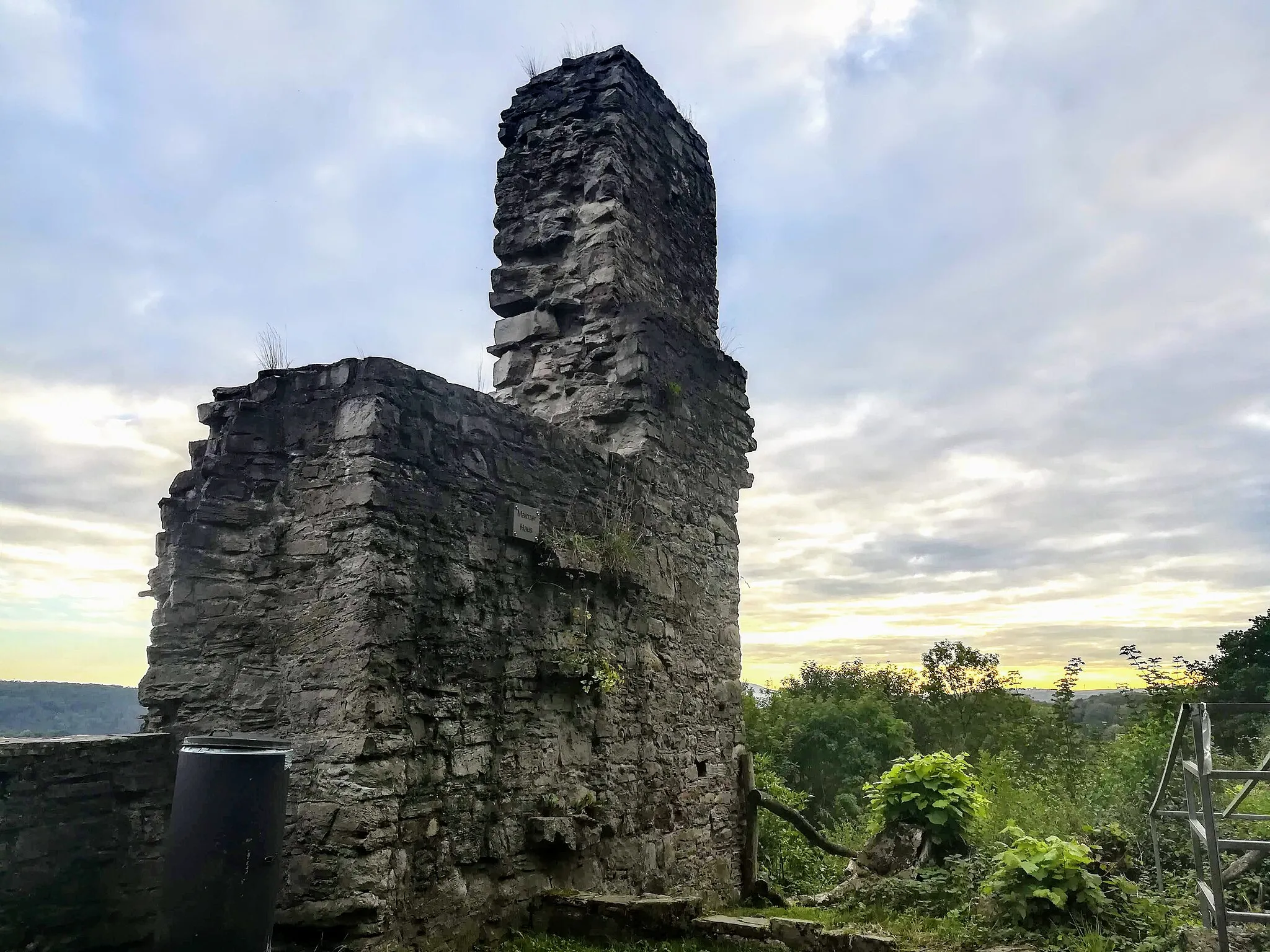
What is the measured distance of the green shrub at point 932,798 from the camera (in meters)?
6.98

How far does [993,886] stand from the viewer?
5.34 metres

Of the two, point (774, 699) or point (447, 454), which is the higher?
point (447, 454)

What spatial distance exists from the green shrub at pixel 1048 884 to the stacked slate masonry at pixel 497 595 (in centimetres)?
246

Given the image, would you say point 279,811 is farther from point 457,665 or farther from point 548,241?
point 548,241

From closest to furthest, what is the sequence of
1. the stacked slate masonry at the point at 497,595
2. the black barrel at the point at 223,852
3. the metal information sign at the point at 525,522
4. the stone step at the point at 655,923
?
the black barrel at the point at 223,852 < the stacked slate masonry at the point at 497,595 < the stone step at the point at 655,923 < the metal information sign at the point at 525,522

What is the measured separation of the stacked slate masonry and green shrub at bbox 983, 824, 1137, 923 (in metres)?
2.46

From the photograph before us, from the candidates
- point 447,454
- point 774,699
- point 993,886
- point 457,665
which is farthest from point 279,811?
point 774,699

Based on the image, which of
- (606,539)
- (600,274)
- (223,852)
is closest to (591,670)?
(606,539)

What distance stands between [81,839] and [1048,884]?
5.18 m

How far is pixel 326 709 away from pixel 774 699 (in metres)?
25.8

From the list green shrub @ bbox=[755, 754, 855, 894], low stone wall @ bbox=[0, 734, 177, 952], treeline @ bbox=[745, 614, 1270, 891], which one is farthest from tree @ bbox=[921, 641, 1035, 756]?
low stone wall @ bbox=[0, 734, 177, 952]

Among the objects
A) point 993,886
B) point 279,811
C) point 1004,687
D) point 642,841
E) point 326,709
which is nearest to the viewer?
point 279,811

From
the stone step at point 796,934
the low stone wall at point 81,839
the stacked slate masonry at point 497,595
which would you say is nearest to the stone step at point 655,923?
the stone step at point 796,934

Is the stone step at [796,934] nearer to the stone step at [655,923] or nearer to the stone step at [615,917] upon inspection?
the stone step at [655,923]
